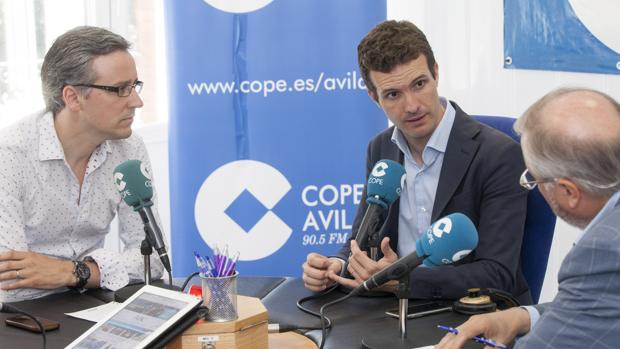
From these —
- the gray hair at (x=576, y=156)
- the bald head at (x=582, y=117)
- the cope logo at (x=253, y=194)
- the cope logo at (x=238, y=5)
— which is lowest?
the cope logo at (x=253, y=194)

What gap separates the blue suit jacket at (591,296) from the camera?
4.71 ft

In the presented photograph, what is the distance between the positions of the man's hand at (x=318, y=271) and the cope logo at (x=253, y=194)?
148 cm

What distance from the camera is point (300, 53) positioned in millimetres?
3793

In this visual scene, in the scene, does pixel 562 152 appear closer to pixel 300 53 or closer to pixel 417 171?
pixel 417 171

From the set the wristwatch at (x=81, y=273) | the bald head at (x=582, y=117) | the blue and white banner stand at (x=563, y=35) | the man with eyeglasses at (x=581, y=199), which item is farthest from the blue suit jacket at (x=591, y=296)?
the blue and white banner stand at (x=563, y=35)

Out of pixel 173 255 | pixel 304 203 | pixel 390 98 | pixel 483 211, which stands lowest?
pixel 173 255

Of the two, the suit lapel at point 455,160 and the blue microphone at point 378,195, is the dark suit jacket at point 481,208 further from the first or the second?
the blue microphone at point 378,195

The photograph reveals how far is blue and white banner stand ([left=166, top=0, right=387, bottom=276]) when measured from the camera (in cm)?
379

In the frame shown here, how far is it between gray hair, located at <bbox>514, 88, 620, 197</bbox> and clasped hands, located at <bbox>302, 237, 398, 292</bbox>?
0.68 metres

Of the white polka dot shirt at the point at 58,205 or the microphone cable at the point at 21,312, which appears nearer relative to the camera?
the microphone cable at the point at 21,312

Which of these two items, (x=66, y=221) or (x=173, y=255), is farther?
(x=173, y=255)

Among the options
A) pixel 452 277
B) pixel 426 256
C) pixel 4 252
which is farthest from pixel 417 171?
pixel 4 252

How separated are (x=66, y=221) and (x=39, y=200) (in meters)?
0.12

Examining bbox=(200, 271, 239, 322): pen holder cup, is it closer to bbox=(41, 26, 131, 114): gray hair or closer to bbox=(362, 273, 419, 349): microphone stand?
bbox=(362, 273, 419, 349): microphone stand
